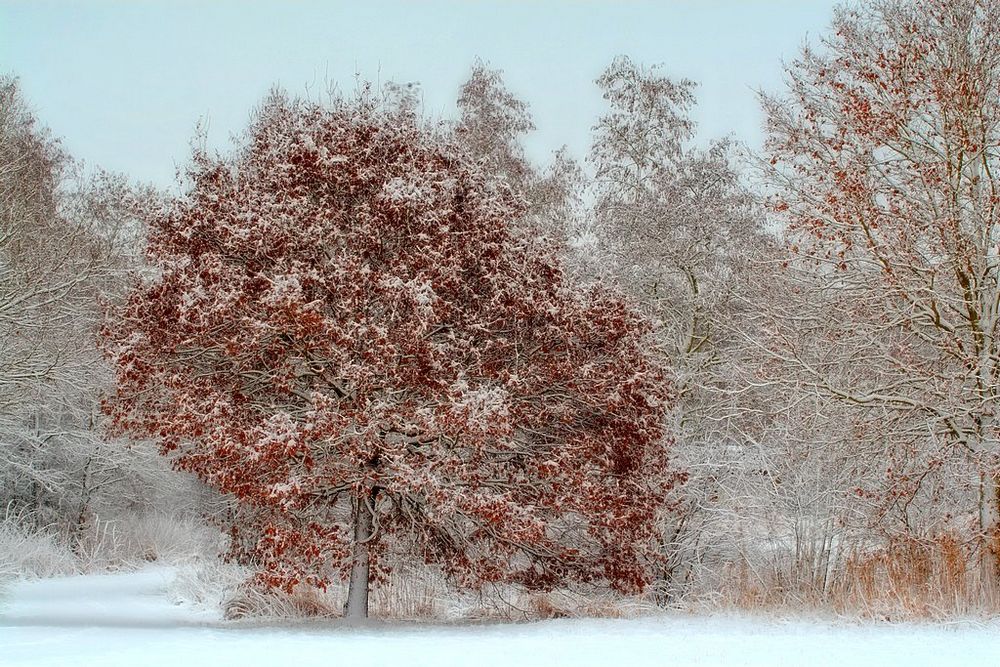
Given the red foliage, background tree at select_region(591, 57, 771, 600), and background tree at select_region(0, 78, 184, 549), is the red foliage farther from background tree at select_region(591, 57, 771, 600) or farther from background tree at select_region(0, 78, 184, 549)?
background tree at select_region(591, 57, 771, 600)

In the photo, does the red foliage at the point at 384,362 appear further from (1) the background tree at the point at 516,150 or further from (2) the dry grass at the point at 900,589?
(1) the background tree at the point at 516,150

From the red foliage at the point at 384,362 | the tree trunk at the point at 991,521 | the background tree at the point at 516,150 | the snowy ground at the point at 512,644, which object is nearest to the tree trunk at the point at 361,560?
the red foliage at the point at 384,362

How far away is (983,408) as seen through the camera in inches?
487

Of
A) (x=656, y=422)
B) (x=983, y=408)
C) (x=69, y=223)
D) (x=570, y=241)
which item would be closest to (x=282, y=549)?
(x=656, y=422)

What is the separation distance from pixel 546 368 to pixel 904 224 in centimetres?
479

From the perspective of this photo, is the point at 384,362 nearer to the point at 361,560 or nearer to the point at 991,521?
the point at 361,560

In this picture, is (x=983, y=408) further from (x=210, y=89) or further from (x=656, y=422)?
(x=210, y=89)

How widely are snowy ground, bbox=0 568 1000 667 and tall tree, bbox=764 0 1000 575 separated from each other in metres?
2.61

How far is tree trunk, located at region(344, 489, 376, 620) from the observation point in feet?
40.7

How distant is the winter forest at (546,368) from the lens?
37.7 feet

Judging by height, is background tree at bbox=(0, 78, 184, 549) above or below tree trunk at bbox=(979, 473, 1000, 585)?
above

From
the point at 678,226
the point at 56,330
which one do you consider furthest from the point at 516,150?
the point at 56,330

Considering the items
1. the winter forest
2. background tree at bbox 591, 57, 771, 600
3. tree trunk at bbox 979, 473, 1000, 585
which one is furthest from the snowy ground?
background tree at bbox 591, 57, 771, 600

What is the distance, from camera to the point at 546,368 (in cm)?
1208
